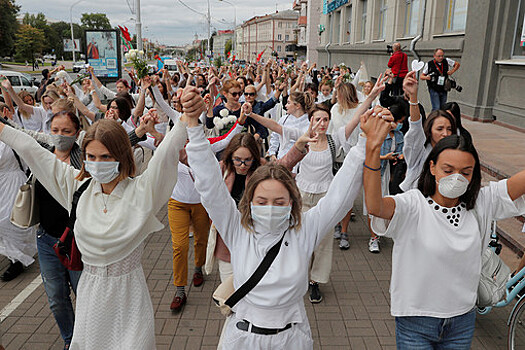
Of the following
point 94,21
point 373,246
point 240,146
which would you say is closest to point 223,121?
point 240,146

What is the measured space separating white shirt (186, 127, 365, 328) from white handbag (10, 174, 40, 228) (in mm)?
1729

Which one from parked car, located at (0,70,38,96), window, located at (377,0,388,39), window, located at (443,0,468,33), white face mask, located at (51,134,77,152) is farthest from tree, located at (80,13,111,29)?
white face mask, located at (51,134,77,152)

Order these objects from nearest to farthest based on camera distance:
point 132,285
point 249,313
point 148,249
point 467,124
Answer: point 249,313 → point 132,285 → point 148,249 → point 467,124

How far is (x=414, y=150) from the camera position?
4.09 metres

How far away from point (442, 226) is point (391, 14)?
2007 centimetres

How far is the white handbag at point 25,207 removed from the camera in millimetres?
3236

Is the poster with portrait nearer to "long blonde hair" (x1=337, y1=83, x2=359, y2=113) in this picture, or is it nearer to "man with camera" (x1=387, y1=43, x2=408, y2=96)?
"man with camera" (x1=387, y1=43, x2=408, y2=96)

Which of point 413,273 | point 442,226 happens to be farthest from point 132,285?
point 442,226

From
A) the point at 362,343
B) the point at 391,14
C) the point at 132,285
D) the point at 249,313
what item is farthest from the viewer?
the point at 391,14

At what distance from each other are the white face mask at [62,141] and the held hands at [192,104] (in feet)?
5.27

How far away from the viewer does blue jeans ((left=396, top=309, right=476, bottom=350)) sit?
93.7 inches

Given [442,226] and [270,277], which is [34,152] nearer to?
[270,277]

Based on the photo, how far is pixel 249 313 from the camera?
7.41 ft

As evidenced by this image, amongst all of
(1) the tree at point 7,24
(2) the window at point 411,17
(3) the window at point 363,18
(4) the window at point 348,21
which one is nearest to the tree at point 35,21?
(1) the tree at point 7,24
